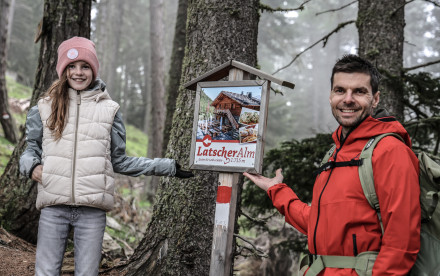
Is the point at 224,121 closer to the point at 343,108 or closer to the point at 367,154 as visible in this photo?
the point at 343,108

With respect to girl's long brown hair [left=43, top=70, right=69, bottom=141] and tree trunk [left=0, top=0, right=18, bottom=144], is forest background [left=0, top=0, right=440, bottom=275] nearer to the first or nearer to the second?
tree trunk [left=0, top=0, right=18, bottom=144]

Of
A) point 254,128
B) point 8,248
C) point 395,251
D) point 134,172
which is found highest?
point 254,128

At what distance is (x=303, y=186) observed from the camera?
236 inches

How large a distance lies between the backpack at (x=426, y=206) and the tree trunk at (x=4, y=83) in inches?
372

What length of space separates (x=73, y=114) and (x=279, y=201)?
5.65ft

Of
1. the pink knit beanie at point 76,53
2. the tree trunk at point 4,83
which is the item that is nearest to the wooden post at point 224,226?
the pink knit beanie at point 76,53

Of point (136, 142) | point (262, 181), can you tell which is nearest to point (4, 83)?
point (262, 181)

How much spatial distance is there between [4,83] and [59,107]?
757 cm

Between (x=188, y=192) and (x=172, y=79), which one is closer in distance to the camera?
(x=188, y=192)

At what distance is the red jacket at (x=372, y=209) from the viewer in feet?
6.60

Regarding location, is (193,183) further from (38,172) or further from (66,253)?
(66,253)

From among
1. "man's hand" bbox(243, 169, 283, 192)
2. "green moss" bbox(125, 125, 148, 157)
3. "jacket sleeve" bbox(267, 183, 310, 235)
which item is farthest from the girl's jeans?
"green moss" bbox(125, 125, 148, 157)

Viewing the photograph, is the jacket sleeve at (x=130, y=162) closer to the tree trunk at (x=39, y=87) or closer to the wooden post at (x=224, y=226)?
the wooden post at (x=224, y=226)

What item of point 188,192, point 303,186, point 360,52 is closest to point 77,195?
point 188,192
